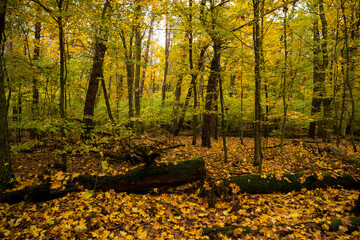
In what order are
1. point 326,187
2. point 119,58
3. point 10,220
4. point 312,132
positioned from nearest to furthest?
point 10,220
point 326,187
point 119,58
point 312,132

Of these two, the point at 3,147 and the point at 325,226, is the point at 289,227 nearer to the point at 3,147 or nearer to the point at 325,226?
the point at 325,226

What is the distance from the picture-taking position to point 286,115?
21.7 ft

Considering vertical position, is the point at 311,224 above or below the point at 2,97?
below

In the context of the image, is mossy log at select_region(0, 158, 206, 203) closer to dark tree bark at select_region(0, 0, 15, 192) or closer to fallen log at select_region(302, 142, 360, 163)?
dark tree bark at select_region(0, 0, 15, 192)

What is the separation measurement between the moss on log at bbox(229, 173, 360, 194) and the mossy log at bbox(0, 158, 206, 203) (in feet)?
4.01

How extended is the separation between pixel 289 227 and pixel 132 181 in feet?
11.7

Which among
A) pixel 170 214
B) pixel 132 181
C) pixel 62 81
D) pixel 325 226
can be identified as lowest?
pixel 170 214

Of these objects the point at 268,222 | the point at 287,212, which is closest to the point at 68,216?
the point at 268,222

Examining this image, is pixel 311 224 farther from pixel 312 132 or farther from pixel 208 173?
pixel 312 132

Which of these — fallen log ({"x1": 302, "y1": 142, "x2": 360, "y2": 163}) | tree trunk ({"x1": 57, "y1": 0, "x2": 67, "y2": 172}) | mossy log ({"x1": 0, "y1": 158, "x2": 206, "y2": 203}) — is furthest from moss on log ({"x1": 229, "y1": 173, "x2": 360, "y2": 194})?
tree trunk ({"x1": 57, "y1": 0, "x2": 67, "y2": 172})

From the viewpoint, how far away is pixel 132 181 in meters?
4.54

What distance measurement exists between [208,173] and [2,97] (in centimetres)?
583

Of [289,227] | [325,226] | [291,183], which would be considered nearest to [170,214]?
[289,227]

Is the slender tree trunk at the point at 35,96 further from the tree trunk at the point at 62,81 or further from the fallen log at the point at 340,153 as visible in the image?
the fallen log at the point at 340,153
